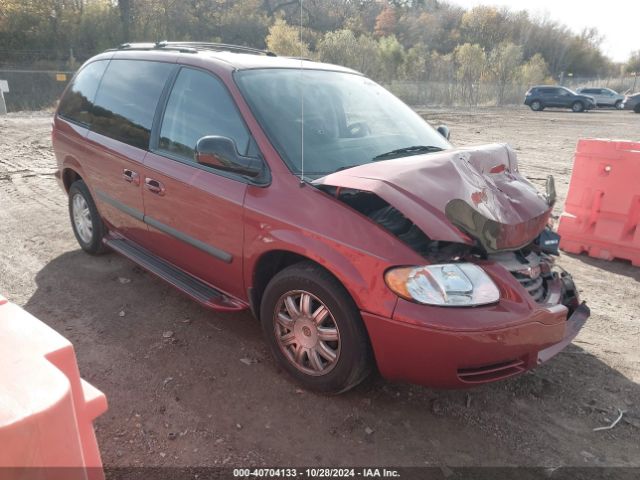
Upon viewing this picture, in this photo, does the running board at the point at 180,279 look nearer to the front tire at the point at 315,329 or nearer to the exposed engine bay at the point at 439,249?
the front tire at the point at 315,329

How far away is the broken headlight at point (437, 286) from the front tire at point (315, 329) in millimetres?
313

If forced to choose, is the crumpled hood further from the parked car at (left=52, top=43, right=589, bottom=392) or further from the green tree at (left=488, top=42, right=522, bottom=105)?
the green tree at (left=488, top=42, right=522, bottom=105)

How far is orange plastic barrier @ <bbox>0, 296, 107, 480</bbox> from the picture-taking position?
1012 mm

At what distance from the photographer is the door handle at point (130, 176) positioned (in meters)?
3.65

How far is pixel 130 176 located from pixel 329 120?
1.64 metres

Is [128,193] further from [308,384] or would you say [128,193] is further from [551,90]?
[551,90]

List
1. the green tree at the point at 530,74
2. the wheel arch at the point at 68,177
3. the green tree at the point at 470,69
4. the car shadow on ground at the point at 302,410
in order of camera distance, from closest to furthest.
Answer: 1. the car shadow on ground at the point at 302,410
2. the wheel arch at the point at 68,177
3. the green tree at the point at 470,69
4. the green tree at the point at 530,74

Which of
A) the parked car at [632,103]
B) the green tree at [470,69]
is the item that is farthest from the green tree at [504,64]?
the parked car at [632,103]

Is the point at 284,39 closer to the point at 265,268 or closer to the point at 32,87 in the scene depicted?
the point at 32,87

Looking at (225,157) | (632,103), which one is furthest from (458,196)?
(632,103)

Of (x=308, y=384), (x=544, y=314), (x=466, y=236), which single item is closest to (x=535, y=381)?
(x=544, y=314)

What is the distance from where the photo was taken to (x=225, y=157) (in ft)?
9.28

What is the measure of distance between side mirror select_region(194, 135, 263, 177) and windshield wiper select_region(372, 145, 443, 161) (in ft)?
2.60

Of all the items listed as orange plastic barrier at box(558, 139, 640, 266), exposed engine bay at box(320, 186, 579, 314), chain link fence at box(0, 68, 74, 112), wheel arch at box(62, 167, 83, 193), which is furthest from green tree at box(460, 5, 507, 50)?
exposed engine bay at box(320, 186, 579, 314)
